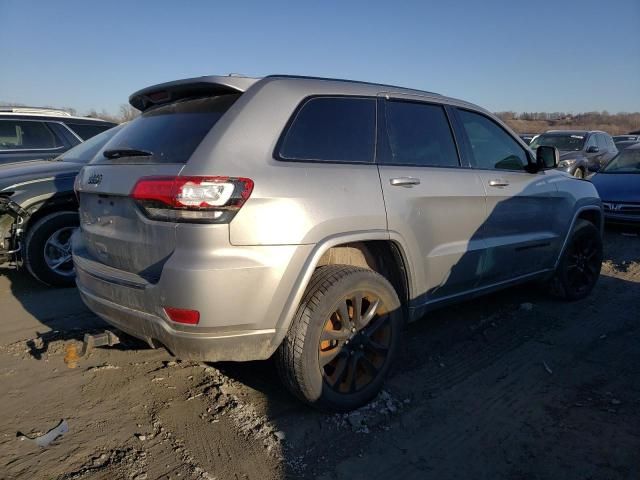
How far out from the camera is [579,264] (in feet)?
16.6

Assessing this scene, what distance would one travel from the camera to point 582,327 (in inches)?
173

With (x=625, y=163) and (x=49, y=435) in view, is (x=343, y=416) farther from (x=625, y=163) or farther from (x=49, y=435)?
(x=625, y=163)

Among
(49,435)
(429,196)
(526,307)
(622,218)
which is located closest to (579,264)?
(526,307)

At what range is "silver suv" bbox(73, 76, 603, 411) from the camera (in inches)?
95.9

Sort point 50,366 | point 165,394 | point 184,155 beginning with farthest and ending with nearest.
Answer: point 50,366, point 165,394, point 184,155

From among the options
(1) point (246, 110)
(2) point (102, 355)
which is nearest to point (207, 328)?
(1) point (246, 110)

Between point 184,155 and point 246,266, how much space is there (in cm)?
68

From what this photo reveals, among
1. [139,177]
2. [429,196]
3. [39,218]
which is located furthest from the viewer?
[39,218]

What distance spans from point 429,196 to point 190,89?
1.63 meters

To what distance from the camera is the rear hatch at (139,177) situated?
2.54m

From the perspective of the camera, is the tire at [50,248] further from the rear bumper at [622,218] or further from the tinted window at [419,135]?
the rear bumper at [622,218]

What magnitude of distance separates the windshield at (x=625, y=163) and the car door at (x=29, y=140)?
9412 millimetres

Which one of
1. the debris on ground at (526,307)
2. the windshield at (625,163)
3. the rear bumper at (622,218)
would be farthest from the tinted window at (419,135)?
the windshield at (625,163)

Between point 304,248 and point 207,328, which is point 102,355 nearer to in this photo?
point 207,328
